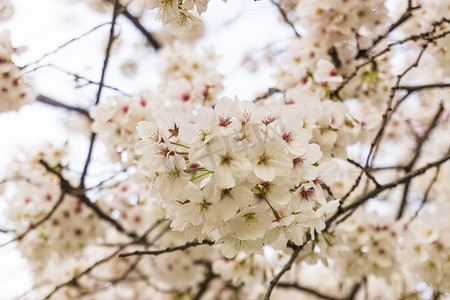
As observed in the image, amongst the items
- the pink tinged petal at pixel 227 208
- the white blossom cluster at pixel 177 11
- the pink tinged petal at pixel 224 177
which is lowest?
the pink tinged petal at pixel 227 208

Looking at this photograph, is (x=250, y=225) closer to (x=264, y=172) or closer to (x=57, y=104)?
(x=264, y=172)

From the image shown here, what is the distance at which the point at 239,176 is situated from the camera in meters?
0.89

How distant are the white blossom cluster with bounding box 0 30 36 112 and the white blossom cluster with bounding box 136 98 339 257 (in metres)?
1.09

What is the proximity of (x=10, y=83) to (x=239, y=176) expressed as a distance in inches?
56.6

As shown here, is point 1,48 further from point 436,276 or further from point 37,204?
point 436,276

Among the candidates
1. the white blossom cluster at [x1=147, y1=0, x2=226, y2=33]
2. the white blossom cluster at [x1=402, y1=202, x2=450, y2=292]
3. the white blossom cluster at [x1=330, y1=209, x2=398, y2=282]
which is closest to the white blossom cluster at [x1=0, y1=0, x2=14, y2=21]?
the white blossom cluster at [x1=147, y1=0, x2=226, y2=33]

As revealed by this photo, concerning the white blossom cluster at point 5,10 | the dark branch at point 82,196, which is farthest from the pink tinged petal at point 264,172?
the white blossom cluster at point 5,10

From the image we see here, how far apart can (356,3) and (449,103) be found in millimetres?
1344

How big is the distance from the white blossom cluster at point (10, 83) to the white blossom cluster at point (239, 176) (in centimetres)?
109

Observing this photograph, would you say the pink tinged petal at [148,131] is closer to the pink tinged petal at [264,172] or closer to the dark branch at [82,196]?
the pink tinged petal at [264,172]

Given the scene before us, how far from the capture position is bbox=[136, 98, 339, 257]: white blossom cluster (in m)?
0.91

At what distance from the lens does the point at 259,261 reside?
2.34 m

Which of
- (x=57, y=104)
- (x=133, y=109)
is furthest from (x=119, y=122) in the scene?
(x=57, y=104)

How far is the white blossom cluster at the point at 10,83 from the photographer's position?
68.5 inches
